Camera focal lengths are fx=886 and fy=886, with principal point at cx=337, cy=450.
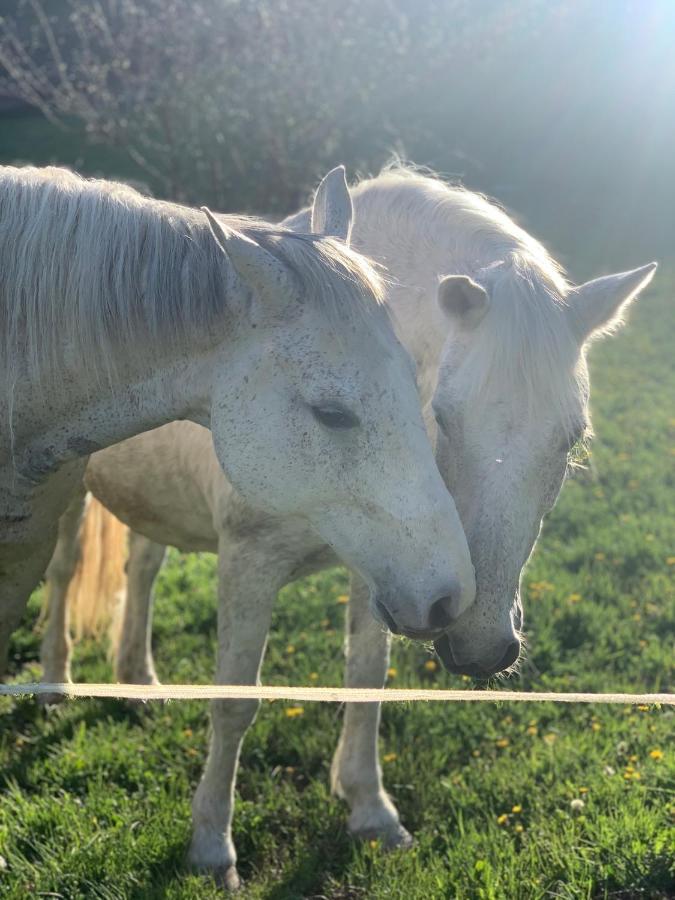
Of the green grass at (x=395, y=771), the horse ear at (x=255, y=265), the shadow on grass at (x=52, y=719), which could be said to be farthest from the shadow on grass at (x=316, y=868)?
the horse ear at (x=255, y=265)

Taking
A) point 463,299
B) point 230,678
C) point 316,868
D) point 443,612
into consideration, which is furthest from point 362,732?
point 463,299

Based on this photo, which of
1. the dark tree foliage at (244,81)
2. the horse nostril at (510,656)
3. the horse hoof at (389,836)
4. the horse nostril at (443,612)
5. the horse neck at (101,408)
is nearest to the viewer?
the horse nostril at (443,612)

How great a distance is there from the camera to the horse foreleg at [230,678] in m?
3.21

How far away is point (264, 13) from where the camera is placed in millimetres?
14195

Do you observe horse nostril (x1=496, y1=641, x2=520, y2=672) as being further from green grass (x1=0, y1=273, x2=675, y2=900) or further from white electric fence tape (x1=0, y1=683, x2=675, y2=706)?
green grass (x1=0, y1=273, x2=675, y2=900)

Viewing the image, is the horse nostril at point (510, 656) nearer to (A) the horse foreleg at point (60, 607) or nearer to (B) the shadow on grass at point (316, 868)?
(B) the shadow on grass at point (316, 868)

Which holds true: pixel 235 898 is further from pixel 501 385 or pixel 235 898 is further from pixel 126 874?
pixel 501 385

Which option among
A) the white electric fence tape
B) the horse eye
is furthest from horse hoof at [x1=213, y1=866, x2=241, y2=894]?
the horse eye

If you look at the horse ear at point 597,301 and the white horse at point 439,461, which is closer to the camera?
the white horse at point 439,461

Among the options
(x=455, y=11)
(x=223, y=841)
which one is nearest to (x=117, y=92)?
(x=455, y=11)

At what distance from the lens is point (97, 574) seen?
4824 mm

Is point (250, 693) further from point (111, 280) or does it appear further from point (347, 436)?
point (111, 280)

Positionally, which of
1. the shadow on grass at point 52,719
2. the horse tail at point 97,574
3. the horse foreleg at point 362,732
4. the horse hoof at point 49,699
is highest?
the horse foreleg at point 362,732

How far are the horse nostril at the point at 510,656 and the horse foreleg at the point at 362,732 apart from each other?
1043 mm
